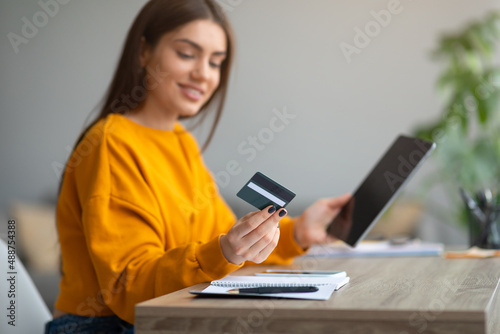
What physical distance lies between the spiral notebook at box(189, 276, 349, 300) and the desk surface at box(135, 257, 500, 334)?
0.04 feet

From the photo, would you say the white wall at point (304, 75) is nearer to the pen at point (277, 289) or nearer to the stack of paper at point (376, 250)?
the stack of paper at point (376, 250)

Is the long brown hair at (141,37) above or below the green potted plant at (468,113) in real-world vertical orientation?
above

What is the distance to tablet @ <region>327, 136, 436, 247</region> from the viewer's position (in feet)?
4.01

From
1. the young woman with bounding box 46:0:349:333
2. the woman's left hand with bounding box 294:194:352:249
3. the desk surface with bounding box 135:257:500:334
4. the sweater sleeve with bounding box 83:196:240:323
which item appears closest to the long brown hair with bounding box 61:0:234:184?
the young woman with bounding box 46:0:349:333

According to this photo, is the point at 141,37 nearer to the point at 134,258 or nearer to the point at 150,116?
the point at 150,116

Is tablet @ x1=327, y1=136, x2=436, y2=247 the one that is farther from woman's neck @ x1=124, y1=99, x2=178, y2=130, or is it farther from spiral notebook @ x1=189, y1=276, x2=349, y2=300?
woman's neck @ x1=124, y1=99, x2=178, y2=130

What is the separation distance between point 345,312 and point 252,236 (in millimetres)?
223

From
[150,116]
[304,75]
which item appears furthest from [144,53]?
[304,75]

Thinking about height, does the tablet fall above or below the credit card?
below

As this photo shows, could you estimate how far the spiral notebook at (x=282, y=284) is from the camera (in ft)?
2.63

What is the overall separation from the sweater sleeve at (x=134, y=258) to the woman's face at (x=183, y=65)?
0.38 metres

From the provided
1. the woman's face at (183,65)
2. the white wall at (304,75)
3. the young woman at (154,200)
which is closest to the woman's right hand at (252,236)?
the young woman at (154,200)

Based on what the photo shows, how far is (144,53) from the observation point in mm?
1410

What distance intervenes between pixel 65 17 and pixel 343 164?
82.2 inches
